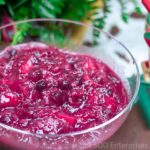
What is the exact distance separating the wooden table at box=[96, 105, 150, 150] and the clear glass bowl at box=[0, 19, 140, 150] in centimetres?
12

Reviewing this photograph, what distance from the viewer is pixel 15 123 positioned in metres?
0.93

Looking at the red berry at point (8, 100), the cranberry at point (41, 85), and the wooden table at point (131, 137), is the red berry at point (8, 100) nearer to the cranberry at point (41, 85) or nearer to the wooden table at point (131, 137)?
the cranberry at point (41, 85)

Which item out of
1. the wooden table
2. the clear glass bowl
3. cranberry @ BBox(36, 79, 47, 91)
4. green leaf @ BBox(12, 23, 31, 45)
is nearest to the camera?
the clear glass bowl

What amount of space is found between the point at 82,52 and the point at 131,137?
0.33 metres

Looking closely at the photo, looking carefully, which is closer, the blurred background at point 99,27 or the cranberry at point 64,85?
the cranberry at point 64,85

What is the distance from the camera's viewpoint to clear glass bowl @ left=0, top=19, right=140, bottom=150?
90 cm

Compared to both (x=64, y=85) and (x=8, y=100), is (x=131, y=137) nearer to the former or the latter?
(x=64, y=85)

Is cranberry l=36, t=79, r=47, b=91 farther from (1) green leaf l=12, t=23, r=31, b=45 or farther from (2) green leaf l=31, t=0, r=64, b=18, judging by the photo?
(2) green leaf l=31, t=0, r=64, b=18

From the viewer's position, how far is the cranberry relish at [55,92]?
0.94m

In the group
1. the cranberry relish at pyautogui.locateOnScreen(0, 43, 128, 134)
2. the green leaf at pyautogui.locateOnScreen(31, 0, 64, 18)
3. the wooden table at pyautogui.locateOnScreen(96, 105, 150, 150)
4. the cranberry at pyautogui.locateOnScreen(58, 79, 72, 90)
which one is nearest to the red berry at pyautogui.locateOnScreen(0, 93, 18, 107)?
the cranberry relish at pyautogui.locateOnScreen(0, 43, 128, 134)

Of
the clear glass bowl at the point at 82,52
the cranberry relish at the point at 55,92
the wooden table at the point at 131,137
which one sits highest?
the cranberry relish at the point at 55,92

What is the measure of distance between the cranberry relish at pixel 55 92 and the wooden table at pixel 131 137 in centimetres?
15

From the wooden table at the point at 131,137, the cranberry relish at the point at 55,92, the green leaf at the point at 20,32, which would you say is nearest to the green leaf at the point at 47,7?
the green leaf at the point at 20,32

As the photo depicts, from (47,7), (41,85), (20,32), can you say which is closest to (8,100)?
(41,85)
